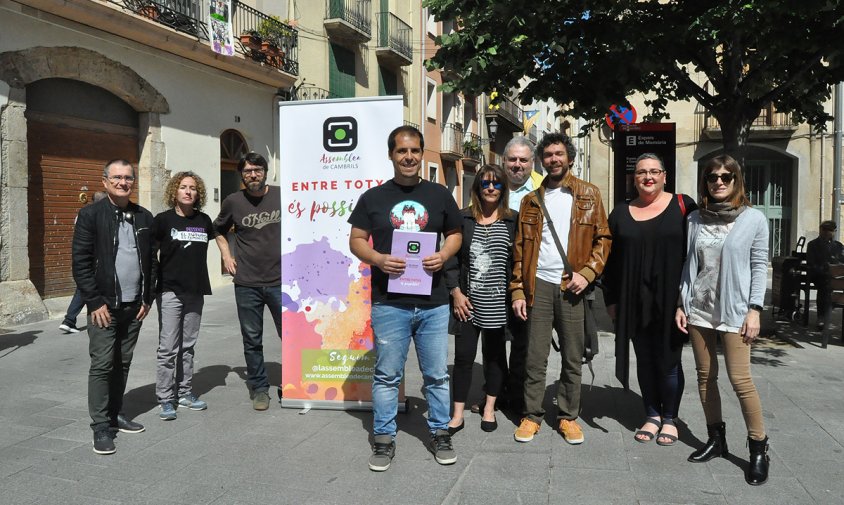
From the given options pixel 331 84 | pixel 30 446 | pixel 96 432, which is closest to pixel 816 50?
pixel 96 432

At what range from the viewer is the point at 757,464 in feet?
11.8

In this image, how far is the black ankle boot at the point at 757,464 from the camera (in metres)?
3.56

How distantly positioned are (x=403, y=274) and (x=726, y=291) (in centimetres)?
183

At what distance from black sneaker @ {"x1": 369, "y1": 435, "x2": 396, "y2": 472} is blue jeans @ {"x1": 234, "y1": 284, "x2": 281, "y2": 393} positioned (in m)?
1.51

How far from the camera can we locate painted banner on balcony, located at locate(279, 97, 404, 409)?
4785mm

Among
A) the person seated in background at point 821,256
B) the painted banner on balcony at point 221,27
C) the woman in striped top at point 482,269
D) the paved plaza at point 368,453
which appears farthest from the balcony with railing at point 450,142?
the woman in striped top at point 482,269

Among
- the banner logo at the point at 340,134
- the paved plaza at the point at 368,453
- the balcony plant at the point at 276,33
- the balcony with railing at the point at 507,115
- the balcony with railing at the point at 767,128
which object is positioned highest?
the balcony with railing at the point at 507,115

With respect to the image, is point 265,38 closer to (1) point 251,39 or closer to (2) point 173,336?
(1) point 251,39

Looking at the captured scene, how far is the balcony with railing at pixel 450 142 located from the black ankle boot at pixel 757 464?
2263 cm

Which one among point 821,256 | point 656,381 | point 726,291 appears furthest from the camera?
point 821,256

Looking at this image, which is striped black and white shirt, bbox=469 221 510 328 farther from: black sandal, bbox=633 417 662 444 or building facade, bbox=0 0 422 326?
building facade, bbox=0 0 422 326

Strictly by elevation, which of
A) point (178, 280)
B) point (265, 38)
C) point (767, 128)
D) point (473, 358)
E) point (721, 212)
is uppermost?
point (265, 38)

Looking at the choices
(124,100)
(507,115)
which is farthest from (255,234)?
(507,115)

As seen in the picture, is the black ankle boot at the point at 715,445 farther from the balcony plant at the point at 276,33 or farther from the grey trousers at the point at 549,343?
the balcony plant at the point at 276,33
